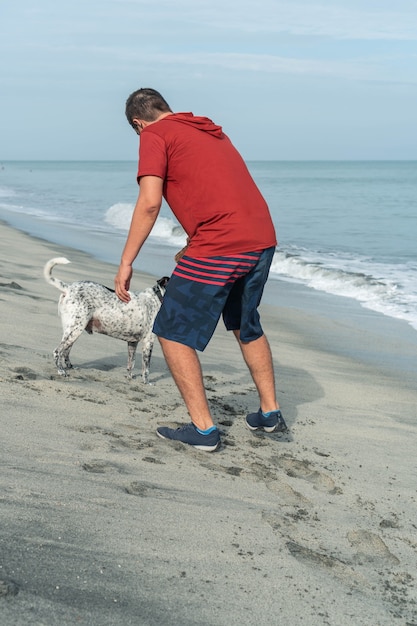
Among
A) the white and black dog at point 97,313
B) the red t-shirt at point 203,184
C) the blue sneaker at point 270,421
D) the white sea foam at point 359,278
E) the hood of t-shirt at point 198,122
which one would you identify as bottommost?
the white sea foam at point 359,278

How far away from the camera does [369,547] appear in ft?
10.6

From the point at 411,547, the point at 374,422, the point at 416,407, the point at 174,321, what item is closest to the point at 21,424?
the point at 174,321

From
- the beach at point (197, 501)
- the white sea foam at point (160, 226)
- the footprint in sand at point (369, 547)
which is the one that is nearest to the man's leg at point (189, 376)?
the beach at point (197, 501)

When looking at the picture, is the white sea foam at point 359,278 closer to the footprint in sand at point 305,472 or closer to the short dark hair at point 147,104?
the footprint in sand at point 305,472

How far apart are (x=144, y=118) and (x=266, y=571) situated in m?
2.45

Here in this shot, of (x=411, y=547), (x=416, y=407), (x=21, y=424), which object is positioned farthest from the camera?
(x=416, y=407)

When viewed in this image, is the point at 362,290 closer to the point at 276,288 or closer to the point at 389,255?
the point at 276,288

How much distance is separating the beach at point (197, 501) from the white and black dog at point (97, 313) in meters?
0.21

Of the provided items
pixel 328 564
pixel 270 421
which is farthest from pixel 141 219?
pixel 328 564

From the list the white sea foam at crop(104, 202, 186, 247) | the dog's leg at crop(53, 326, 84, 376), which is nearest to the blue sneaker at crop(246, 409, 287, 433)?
the dog's leg at crop(53, 326, 84, 376)

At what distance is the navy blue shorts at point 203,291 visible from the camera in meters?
3.93

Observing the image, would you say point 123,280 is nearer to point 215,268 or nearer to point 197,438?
point 215,268

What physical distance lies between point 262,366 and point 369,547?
146 cm

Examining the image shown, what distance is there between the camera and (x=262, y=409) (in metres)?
4.52
